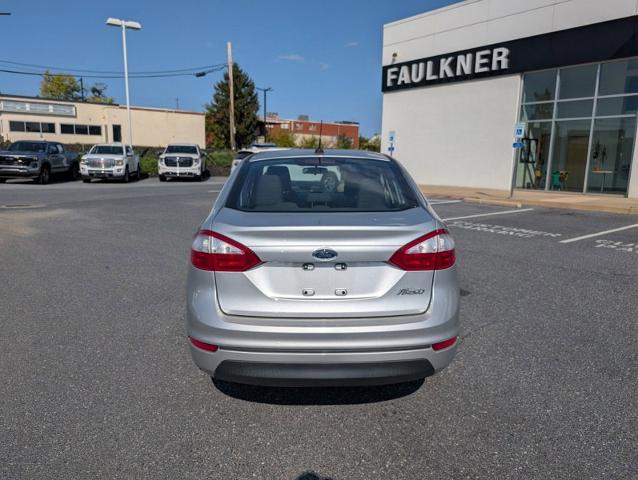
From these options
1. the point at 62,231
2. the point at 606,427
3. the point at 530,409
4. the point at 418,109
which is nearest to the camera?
the point at 606,427

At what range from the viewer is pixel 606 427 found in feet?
9.52

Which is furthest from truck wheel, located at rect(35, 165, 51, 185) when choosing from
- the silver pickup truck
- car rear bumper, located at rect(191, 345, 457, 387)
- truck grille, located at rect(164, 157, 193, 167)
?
car rear bumper, located at rect(191, 345, 457, 387)

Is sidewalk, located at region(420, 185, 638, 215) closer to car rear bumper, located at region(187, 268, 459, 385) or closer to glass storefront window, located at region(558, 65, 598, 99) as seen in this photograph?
glass storefront window, located at region(558, 65, 598, 99)

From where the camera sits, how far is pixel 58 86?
74.4 m

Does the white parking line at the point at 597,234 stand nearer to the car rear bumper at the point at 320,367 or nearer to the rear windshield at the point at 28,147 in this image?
the car rear bumper at the point at 320,367

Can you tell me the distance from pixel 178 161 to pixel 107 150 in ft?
10.9

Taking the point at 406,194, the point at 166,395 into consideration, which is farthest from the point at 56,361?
the point at 406,194

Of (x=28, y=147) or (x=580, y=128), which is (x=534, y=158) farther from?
(x=28, y=147)

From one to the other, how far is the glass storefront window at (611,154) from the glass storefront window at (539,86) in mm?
2366

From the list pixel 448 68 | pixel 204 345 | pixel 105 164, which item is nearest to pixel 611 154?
pixel 448 68

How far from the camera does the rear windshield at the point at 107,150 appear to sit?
23.1 metres

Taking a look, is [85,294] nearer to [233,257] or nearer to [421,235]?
[233,257]

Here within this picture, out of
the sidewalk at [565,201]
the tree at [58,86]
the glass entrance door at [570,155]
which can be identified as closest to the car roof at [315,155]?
the sidewalk at [565,201]

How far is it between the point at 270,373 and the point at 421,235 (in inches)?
44.9
